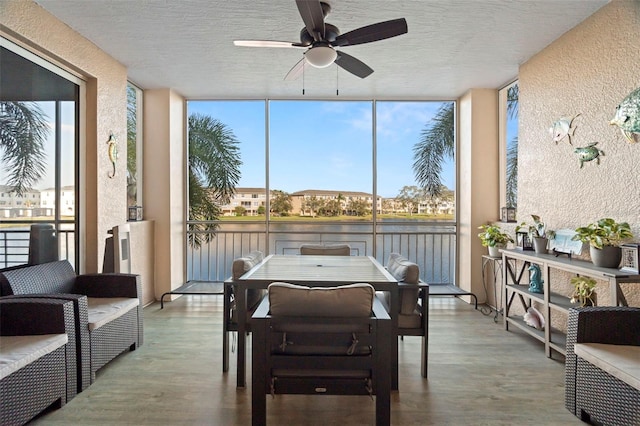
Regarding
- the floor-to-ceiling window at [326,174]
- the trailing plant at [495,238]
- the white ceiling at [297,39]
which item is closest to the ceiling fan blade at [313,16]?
the white ceiling at [297,39]

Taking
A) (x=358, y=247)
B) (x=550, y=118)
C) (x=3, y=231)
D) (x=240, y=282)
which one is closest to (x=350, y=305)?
(x=240, y=282)

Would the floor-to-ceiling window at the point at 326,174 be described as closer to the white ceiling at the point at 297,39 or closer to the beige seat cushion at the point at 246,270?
the white ceiling at the point at 297,39

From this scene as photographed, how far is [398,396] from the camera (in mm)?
2547

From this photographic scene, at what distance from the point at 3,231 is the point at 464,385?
11.3ft

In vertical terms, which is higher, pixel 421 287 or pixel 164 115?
pixel 164 115

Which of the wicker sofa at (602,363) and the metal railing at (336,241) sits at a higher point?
the metal railing at (336,241)

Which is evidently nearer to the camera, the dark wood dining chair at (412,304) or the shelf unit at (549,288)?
the shelf unit at (549,288)

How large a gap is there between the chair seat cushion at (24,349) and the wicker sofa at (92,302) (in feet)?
0.77

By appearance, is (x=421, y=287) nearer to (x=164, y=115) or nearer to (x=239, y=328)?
(x=239, y=328)

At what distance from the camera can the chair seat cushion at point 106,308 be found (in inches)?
110

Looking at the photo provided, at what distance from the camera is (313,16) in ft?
7.91

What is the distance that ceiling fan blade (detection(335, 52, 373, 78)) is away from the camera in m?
3.03

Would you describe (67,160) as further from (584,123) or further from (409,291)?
(584,123)

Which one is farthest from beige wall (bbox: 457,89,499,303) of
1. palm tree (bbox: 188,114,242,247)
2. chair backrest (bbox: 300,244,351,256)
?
palm tree (bbox: 188,114,242,247)
